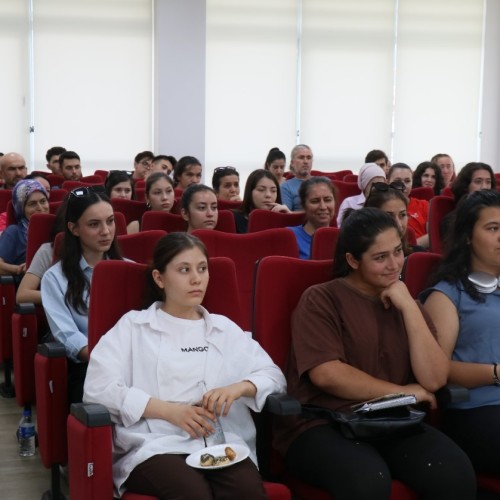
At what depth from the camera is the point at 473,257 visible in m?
2.77

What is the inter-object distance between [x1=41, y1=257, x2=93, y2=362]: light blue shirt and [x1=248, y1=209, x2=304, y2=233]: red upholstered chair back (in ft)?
5.14

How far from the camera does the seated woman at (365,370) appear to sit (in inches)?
87.1

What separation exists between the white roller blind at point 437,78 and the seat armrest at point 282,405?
9.27 metres

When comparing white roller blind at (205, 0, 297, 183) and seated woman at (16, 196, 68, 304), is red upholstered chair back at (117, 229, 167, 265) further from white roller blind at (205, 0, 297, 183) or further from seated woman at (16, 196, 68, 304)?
white roller blind at (205, 0, 297, 183)

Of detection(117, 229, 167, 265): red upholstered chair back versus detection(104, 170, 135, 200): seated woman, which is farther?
detection(104, 170, 135, 200): seated woman

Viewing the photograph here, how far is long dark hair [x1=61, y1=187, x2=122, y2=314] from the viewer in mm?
3047

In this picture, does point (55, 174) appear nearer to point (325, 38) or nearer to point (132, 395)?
point (325, 38)

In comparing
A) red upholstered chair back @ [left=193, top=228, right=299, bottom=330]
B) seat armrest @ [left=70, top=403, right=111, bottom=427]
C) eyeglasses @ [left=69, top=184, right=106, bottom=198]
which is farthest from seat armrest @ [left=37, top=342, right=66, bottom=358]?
red upholstered chair back @ [left=193, top=228, right=299, bottom=330]

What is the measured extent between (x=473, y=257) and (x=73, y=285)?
138 centimetres

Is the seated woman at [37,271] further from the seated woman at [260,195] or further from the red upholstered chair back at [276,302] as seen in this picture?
the seated woman at [260,195]

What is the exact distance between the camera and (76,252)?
3178mm

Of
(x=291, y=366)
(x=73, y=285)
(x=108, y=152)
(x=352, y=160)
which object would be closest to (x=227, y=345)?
(x=291, y=366)

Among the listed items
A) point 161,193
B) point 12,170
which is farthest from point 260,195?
point 12,170

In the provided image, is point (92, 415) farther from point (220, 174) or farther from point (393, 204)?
point (220, 174)
